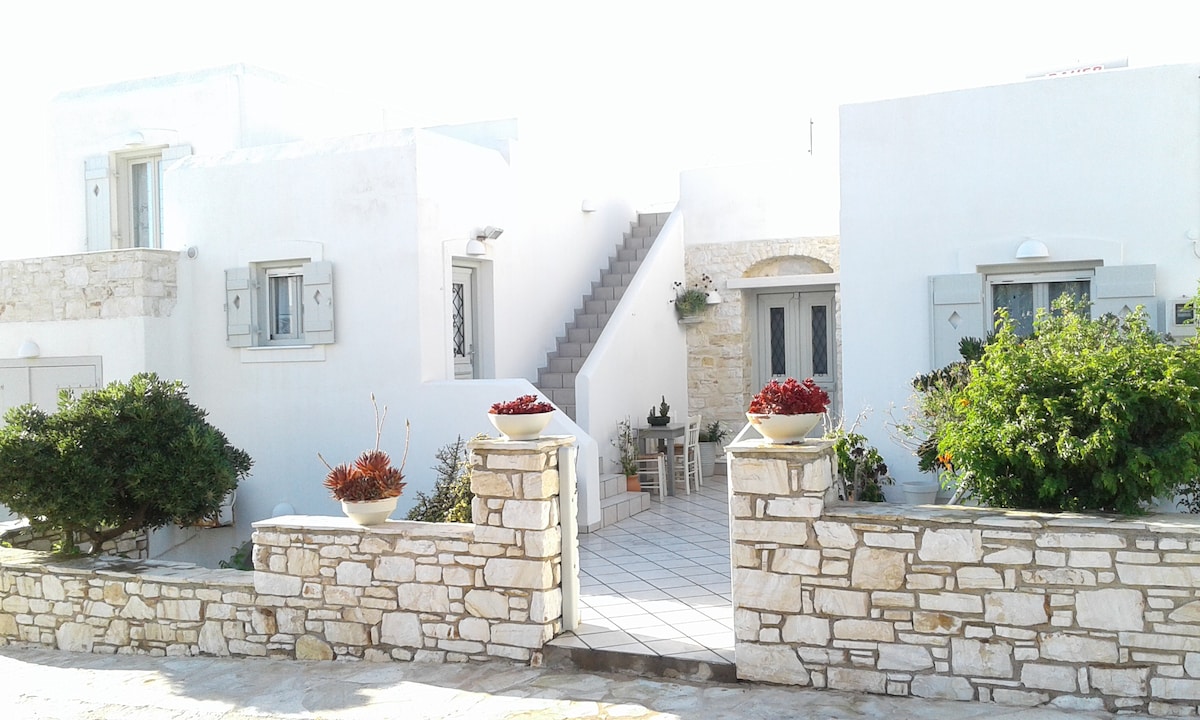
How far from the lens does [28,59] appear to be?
1513cm

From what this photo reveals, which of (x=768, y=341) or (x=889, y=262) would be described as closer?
(x=889, y=262)

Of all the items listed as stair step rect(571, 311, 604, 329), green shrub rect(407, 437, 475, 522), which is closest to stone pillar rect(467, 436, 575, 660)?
green shrub rect(407, 437, 475, 522)

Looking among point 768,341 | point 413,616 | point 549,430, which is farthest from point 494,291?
point 413,616

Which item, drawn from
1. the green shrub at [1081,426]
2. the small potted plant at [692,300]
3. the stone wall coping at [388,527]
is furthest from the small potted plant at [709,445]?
the green shrub at [1081,426]

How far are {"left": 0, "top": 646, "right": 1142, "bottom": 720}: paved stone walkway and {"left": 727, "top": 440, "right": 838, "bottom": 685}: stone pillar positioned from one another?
0.18 meters

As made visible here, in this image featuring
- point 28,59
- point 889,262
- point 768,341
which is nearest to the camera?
point 889,262

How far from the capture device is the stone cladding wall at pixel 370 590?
18.7 ft

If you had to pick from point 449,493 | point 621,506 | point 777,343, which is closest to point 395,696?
point 449,493

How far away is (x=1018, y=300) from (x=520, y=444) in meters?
4.80

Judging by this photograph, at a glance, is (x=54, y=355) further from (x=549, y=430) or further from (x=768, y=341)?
(x=768, y=341)

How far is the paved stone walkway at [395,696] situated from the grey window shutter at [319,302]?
14.2ft

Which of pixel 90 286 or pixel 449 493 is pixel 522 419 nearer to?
pixel 449 493

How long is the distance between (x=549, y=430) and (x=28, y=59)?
11078 millimetres

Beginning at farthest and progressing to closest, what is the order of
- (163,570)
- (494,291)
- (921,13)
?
(921,13) → (494,291) → (163,570)
